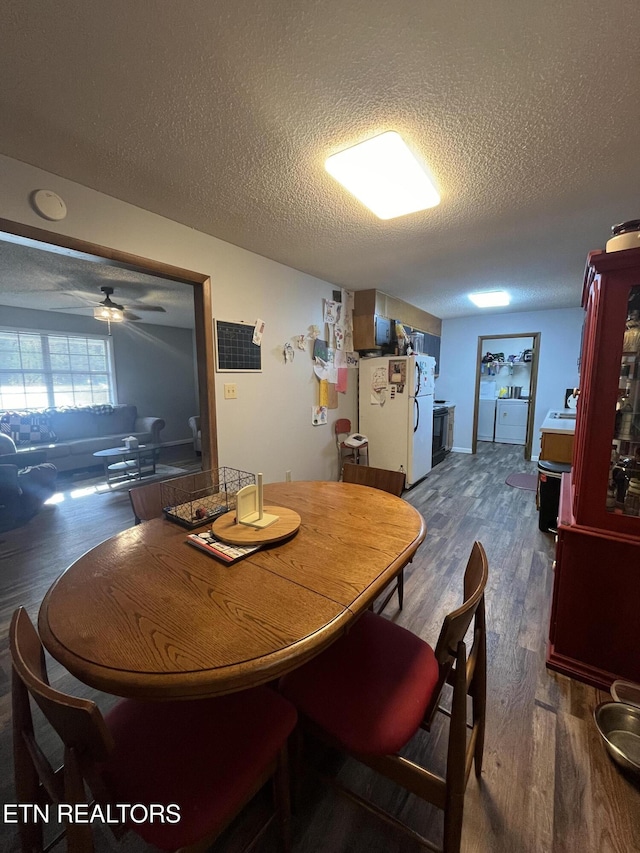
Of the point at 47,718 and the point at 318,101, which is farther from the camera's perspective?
the point at 318,101

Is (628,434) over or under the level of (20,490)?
over

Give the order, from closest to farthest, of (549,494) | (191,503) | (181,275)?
(191,503) → (181,275) → (549,494)

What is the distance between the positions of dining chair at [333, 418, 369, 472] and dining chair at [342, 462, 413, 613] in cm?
180

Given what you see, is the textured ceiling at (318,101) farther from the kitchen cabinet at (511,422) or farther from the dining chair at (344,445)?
the kitchen cabinet at (511,422)

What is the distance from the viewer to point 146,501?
5.52 feet

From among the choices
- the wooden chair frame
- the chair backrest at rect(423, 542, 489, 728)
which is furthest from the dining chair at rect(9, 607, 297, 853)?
the chair backrest at rect(423, 542, 489, 728)

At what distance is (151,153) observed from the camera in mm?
1570

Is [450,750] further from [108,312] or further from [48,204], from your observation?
[108,312]

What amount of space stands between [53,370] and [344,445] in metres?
5.02

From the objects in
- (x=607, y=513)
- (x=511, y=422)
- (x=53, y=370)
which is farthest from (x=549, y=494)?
(x=53, y=370)

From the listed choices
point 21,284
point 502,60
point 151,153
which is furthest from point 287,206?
point 21,284

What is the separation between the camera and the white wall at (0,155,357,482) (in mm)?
1780

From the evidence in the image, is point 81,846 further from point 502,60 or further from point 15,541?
point 15,541

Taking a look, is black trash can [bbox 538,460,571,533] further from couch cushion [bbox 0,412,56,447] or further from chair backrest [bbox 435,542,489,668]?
couch cushion [bbox 0,412,56,447]
